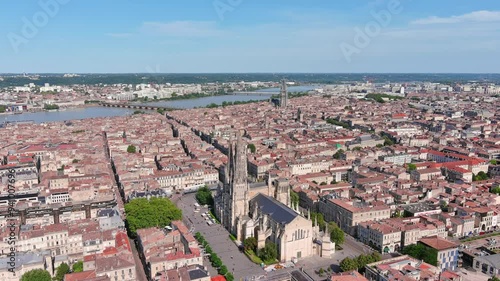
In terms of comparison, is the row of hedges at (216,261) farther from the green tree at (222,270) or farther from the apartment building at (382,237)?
the apartment building at (382,237)

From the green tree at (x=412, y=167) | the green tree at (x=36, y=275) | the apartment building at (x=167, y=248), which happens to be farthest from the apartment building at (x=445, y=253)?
the green tree at (x=36, y=275)

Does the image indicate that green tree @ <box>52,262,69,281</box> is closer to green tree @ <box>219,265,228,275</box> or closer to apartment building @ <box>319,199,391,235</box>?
green tree @ <box>219,265,228,275</box>

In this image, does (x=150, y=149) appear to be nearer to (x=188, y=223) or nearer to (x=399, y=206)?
(x=188, y=223)

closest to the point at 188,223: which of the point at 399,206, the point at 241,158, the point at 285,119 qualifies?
the point at 241,158

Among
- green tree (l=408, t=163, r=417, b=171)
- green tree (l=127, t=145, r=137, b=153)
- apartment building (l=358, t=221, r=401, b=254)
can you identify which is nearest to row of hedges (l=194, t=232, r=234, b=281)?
apartment building (l=358, t=221, r=401, b=254)

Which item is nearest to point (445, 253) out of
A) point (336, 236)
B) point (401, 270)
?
point (401, 270)

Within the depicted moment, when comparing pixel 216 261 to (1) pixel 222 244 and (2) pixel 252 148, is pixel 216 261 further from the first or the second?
(2) pixel 252 148
